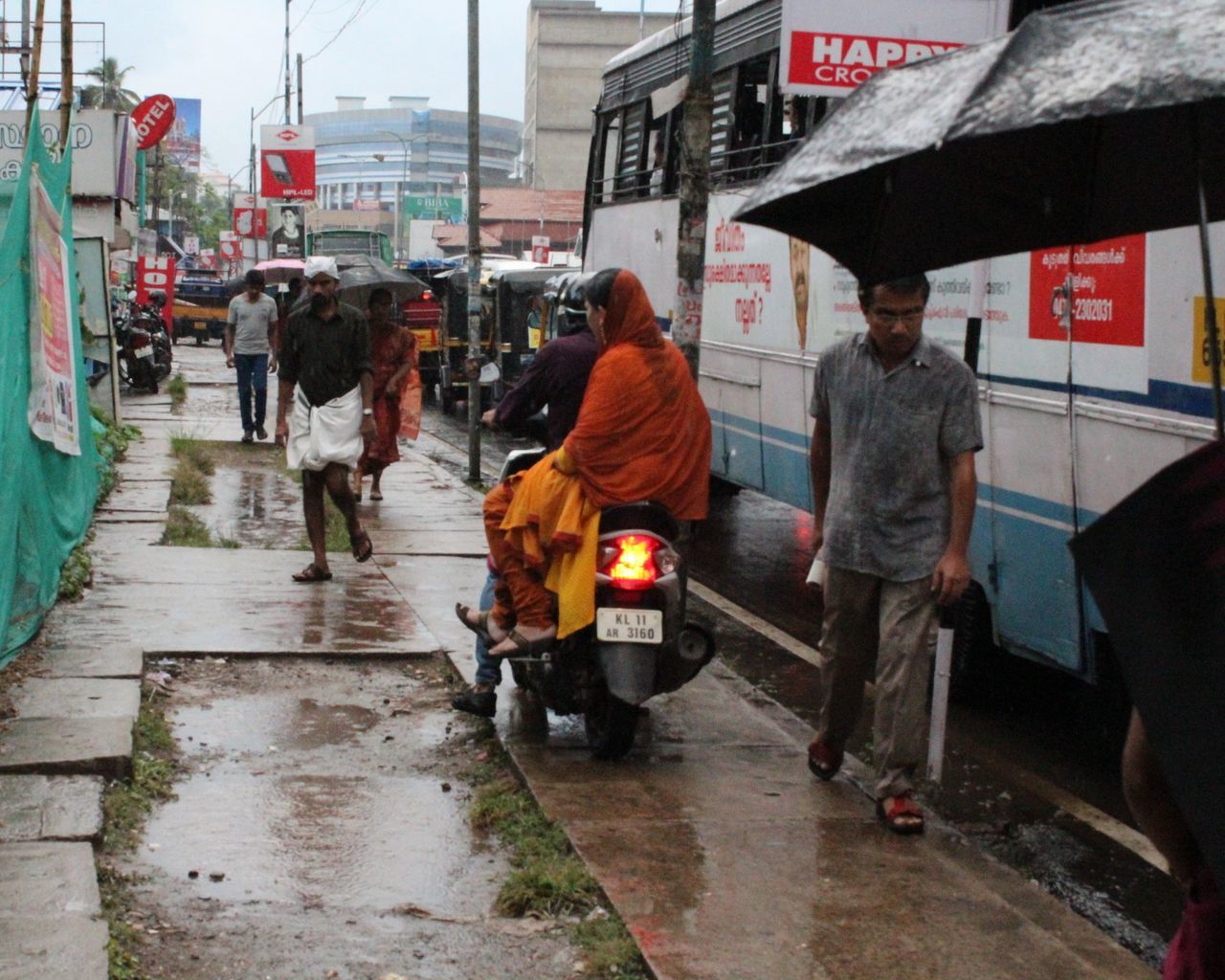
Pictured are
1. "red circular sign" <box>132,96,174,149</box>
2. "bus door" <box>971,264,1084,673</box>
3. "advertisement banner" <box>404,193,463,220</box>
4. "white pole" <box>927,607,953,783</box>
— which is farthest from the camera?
"advertisement banner" <box>404,193,463,220</box>

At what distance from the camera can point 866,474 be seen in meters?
5.40

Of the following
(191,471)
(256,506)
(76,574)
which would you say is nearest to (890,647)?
(76,574)

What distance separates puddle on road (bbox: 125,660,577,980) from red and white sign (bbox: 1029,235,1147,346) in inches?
112

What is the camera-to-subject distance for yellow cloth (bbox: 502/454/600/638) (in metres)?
5.88

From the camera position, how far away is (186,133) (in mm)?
96312

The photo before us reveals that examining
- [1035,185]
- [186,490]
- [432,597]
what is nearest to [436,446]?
[186,490]

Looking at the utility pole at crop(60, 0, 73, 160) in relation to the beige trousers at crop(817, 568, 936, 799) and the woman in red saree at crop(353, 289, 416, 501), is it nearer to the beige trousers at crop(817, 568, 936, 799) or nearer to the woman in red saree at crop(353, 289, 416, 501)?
the woman in red saree at crop(353, 289, 416, 501)

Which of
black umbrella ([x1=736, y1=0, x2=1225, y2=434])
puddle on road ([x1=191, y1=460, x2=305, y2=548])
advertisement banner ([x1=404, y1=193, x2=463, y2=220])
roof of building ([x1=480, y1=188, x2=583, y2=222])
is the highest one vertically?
advertisement banner ([x1=404, y1=193, x2=463, y2=220])

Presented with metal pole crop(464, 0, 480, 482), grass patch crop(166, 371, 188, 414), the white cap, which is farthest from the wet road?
grass patch crop(166, 371, 188, 414)

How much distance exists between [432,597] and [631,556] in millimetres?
3646

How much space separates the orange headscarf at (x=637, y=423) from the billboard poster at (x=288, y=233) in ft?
161

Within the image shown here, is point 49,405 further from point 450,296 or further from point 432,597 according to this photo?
point 450,296

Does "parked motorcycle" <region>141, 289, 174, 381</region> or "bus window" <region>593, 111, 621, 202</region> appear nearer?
"bus window" <region>593, 111, 621, 202</region>

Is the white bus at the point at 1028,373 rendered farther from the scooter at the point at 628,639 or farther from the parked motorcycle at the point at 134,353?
the parked motorcycle at the point at 134,353
